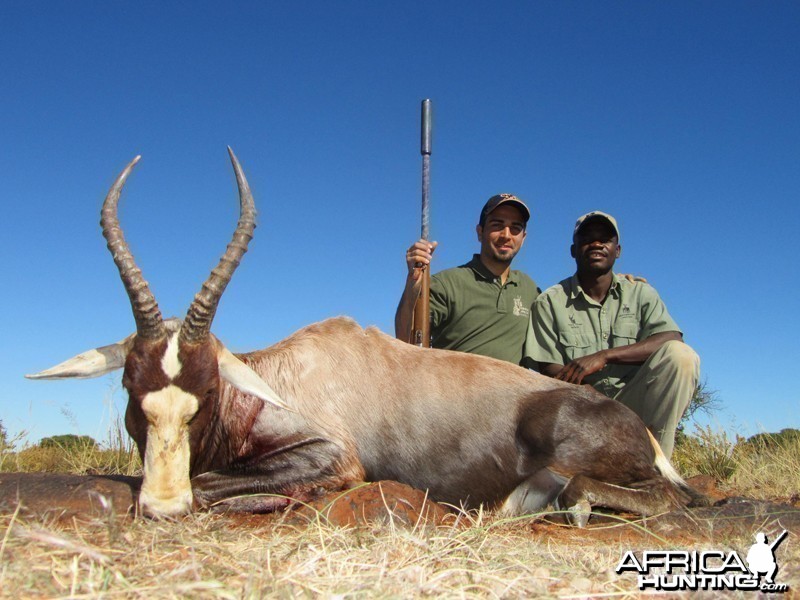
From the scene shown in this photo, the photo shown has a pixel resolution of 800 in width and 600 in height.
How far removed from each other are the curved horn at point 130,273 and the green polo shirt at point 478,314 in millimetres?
3922

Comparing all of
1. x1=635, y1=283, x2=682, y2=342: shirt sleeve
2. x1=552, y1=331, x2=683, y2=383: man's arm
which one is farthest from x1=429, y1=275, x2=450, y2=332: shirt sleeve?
x1=635, y1=283, x2=682, y2=342: shirt sleeve

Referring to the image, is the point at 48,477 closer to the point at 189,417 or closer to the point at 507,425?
the point at 189,417

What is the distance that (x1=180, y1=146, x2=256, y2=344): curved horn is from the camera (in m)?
4.27

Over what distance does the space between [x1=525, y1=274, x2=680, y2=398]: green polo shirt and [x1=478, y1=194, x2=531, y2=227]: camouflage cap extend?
1.05 metres

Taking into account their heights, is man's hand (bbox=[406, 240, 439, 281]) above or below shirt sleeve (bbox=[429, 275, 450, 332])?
above

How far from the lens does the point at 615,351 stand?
21.9 feet

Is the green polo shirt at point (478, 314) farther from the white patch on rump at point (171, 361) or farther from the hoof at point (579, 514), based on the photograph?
the white patch on rump at point (171, 361)

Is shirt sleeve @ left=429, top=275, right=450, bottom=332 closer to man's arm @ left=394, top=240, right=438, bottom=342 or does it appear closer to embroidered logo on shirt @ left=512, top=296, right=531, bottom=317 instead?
man's arm @ left=394, top=240, right=438, bottom=342

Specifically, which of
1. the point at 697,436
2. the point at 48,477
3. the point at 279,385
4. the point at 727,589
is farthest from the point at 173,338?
the point at 697,436

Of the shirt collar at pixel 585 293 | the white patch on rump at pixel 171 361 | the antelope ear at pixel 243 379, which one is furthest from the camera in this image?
the shirt collar at pixel 585 293

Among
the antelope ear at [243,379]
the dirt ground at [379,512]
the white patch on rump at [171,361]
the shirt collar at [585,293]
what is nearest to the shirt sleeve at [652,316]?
the shirt collar at [585,293]

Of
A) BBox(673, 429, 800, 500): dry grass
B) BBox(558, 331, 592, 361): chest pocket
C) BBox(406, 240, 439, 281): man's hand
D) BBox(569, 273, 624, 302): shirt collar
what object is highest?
BBox(406, 240, 439, 281): man's hand

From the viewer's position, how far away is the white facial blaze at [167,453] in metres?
3.72

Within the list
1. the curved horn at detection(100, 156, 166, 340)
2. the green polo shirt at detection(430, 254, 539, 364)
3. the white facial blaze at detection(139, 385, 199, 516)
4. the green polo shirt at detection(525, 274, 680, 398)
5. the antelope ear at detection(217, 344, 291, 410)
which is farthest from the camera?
the green polo shirt at detection(430, 254, 539, 364)
